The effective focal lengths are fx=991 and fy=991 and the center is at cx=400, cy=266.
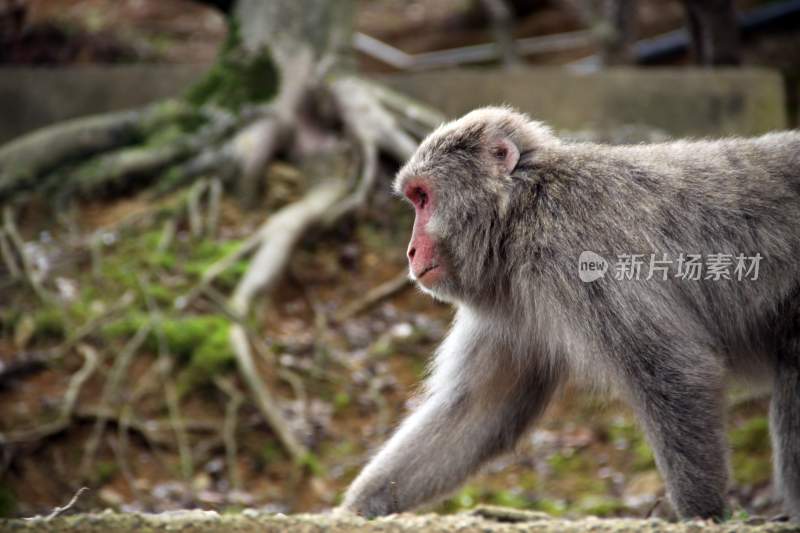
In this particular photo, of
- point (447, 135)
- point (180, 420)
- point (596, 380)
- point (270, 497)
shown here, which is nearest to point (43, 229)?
point (180, 420)

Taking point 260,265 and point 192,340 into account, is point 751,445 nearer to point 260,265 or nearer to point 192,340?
point 260,265

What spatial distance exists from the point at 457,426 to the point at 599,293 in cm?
104

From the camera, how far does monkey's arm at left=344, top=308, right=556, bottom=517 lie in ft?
14.2

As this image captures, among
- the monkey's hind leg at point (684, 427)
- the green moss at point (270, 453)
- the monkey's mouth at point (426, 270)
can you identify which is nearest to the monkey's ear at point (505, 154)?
the monkey's mouth at point (426, 270)

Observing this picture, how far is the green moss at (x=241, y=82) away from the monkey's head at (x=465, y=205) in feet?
17.3

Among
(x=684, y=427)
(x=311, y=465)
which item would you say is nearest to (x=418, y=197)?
(x=684, y=427)

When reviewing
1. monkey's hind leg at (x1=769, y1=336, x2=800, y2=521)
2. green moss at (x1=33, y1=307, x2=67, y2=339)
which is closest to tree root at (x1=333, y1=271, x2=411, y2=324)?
green moss at (x1=33, y1=307, x2=67, y2=339)

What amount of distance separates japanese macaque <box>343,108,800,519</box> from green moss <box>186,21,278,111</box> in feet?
17.1

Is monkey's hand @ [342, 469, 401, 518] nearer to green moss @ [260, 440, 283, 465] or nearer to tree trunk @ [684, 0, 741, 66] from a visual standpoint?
green moss @ [260, 440, 283, 465]

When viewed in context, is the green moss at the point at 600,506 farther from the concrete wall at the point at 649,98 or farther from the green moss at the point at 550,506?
the concrete wall at the point at 649,98

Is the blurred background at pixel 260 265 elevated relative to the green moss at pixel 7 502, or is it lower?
elevated

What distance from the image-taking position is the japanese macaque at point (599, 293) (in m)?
3.68

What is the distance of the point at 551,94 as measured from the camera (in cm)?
973

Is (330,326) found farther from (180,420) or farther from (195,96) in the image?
(195,96)
